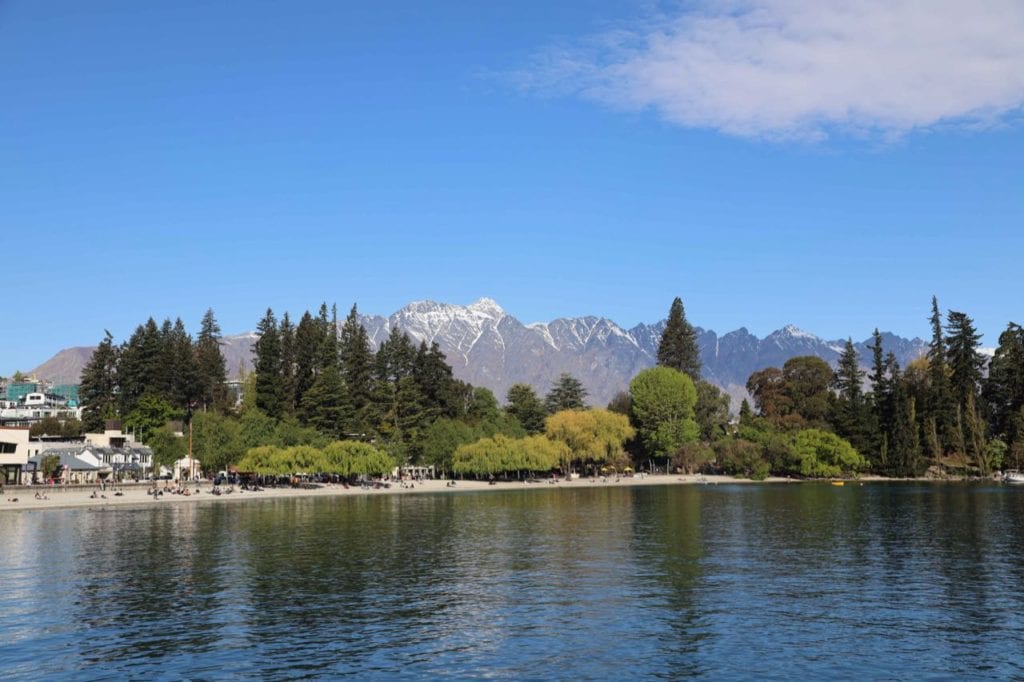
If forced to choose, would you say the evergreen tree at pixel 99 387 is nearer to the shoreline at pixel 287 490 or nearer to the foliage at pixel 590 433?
the shoreline at pixel 287 490

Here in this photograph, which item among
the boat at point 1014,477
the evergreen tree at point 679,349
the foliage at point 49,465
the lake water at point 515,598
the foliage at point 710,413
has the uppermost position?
the evergreen tree at point 679,349

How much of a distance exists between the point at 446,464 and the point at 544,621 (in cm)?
10681

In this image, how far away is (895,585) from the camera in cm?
3994

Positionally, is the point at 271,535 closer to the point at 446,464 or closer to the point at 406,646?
the point at 406,646

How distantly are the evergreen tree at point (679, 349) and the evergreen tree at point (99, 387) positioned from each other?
99086 millimetres

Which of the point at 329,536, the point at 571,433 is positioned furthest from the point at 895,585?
the point at 571,433

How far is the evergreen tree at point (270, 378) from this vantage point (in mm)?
139000

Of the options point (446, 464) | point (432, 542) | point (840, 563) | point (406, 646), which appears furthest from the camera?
point (446, 464)

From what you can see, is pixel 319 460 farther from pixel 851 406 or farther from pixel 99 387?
pixel 851 406

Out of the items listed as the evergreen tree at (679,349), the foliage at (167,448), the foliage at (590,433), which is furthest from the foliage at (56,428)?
the evergreen tree at (679,349)

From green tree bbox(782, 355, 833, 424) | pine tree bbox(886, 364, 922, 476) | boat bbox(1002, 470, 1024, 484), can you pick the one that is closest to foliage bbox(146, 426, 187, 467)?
green tree bbox(782, 355, 833, 424)

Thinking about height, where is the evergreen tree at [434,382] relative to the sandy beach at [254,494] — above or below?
above

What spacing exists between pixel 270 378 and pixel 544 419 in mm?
50103

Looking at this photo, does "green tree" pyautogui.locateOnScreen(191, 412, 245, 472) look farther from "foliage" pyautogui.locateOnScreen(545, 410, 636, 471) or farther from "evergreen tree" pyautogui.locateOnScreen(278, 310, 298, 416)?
"foliage" pyautogui.locateOnScreen(545, 410, 636, 471)
